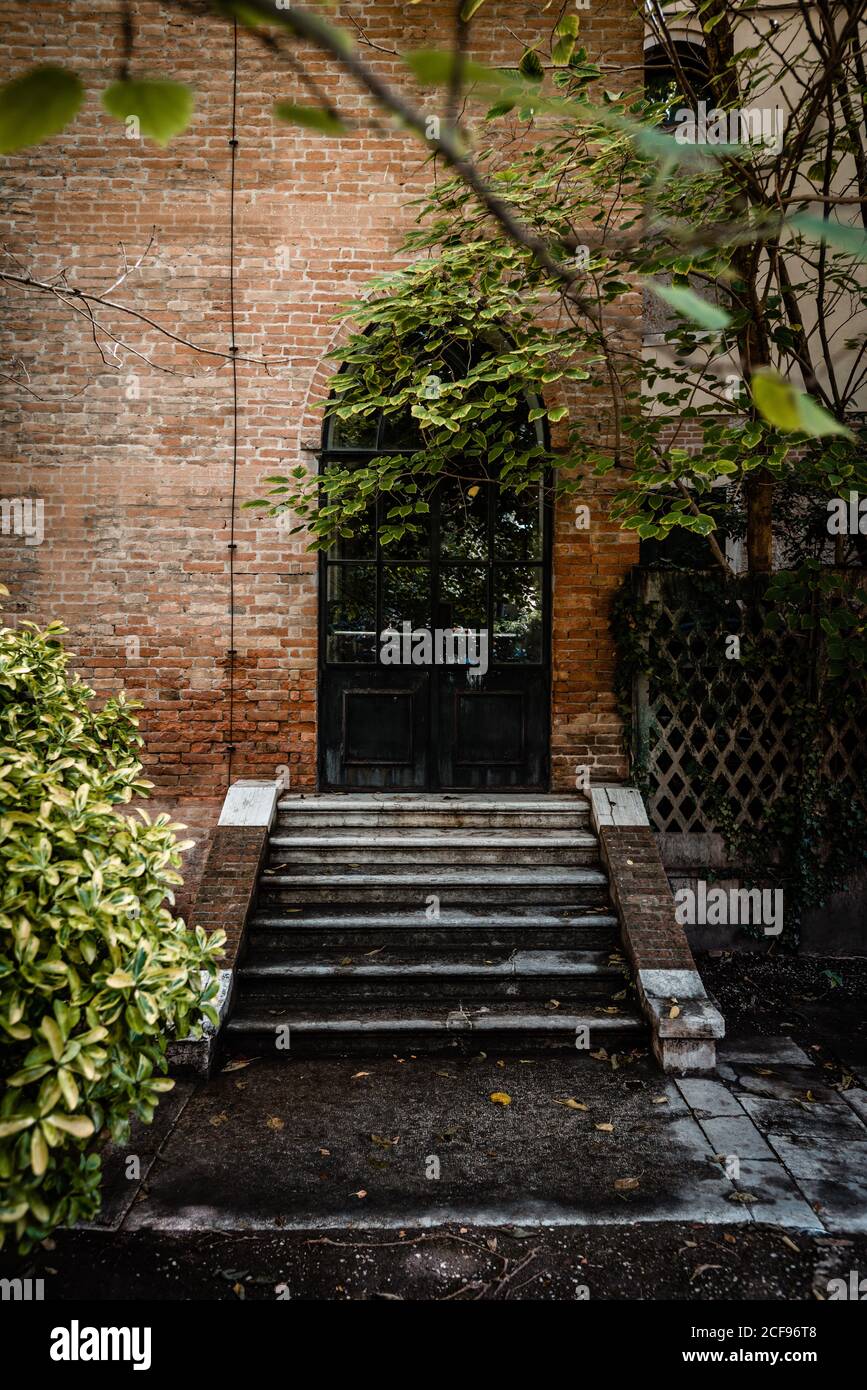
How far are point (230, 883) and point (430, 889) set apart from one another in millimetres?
1309

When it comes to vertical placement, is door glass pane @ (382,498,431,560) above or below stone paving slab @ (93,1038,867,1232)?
above

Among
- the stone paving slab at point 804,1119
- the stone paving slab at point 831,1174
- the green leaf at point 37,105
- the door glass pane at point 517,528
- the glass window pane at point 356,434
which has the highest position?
the glass window pane at point 356,434

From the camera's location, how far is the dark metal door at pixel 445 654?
260 inches

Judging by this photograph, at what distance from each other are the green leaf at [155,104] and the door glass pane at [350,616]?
5.75 m

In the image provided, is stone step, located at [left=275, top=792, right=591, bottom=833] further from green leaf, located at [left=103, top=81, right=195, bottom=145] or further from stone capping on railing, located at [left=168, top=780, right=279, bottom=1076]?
green leaf, located at [left=103, top=81, right=195, bottom=145]

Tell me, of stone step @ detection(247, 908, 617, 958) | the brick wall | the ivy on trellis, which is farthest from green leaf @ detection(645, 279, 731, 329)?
the brick wall

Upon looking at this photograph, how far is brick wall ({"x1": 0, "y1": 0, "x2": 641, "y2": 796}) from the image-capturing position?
6305 millimetres

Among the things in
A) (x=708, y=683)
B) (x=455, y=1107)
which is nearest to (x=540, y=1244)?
(x=455, y=1107)

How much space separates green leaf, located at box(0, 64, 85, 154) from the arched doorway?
5.74m

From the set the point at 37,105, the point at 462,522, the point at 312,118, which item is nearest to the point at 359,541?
the point at 462,522

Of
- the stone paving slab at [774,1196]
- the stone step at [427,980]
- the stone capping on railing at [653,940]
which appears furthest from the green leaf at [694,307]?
the stone step at [427,980]

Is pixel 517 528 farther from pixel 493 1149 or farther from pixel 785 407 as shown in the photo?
pixel 785 407

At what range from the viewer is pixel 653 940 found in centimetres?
507

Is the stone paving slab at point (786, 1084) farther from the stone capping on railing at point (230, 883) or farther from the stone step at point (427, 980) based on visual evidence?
the stone capping on railing at point (230, 883)
